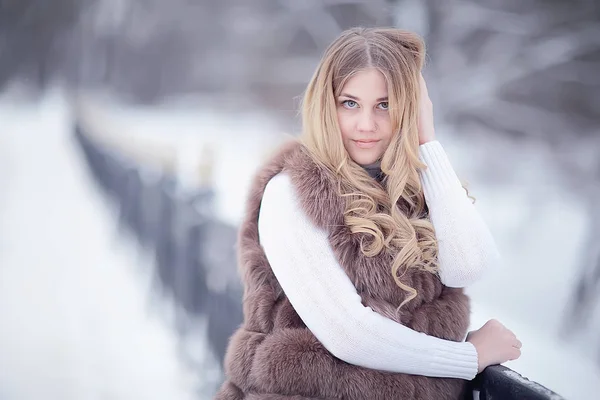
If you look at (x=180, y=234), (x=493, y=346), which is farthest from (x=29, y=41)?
(x=493, y=346)

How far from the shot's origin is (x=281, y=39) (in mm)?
2645

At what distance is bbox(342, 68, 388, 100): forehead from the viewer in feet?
4.58

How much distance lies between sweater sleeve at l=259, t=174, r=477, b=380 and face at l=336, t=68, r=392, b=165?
8.8 inches

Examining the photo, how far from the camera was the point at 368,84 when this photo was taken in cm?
140

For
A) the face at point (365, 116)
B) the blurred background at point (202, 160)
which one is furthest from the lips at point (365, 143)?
the blurred background at point (202, 160)

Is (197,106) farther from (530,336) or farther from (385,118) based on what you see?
(530,336)

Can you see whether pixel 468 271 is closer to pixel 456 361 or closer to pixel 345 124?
pixel 456 361

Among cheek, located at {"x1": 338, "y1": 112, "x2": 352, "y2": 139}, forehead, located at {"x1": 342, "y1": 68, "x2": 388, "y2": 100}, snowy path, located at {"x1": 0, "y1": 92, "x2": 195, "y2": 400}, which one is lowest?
snowy path, located at {"x1": 0, "y1": 92, "x2": 195, "y2": 400}

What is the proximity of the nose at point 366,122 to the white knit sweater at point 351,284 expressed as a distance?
0.21 m

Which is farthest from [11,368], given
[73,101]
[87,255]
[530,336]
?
[530,336]

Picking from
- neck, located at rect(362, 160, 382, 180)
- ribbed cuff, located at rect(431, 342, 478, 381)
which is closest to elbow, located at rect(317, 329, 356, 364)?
ribbed cuff, located at rect(431, 342, 478, 381)

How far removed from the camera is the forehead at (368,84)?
140 cm

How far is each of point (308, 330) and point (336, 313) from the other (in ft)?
0.30

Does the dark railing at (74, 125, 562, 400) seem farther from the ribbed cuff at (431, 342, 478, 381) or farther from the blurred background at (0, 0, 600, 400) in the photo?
the ribbed cuff at (431, 342, 478, 381)
